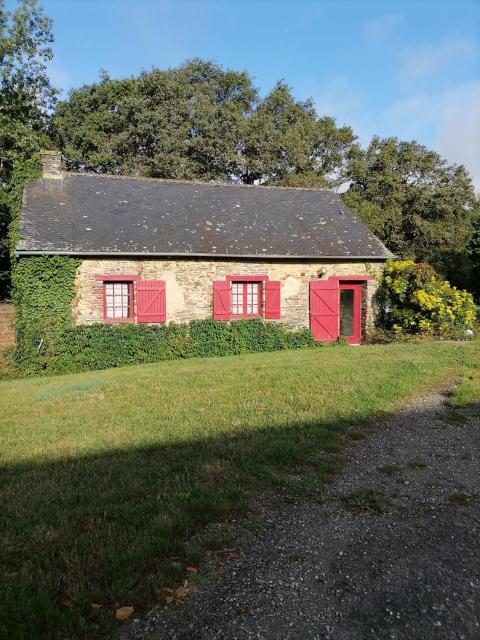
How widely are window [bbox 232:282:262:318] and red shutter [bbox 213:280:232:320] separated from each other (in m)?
0.51

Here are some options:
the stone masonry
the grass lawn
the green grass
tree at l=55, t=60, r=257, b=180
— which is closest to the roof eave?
the stone masonry

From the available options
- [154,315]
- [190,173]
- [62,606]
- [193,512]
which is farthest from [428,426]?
[190,173]

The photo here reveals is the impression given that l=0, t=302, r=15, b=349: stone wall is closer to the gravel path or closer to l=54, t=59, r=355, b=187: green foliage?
the gravel path

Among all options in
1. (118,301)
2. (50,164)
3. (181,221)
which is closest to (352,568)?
(118,301)

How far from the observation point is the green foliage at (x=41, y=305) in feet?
40.2

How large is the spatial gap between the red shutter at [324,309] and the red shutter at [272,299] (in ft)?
3.95

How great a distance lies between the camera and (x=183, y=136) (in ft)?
98.3

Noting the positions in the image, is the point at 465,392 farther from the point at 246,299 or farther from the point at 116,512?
the point at 246,299

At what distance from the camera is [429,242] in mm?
30156

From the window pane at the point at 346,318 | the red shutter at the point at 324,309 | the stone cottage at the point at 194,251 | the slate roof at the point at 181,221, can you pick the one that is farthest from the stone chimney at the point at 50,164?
the window pane at the point at 346,318

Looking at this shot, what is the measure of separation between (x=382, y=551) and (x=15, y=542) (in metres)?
2.63

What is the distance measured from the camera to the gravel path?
→ 2379mm

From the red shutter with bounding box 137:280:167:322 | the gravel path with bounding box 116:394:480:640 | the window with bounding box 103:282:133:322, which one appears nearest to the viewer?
the gravel path with bounding box 116:394:480:640

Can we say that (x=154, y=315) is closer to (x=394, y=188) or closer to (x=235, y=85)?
(x=394, y=188)
